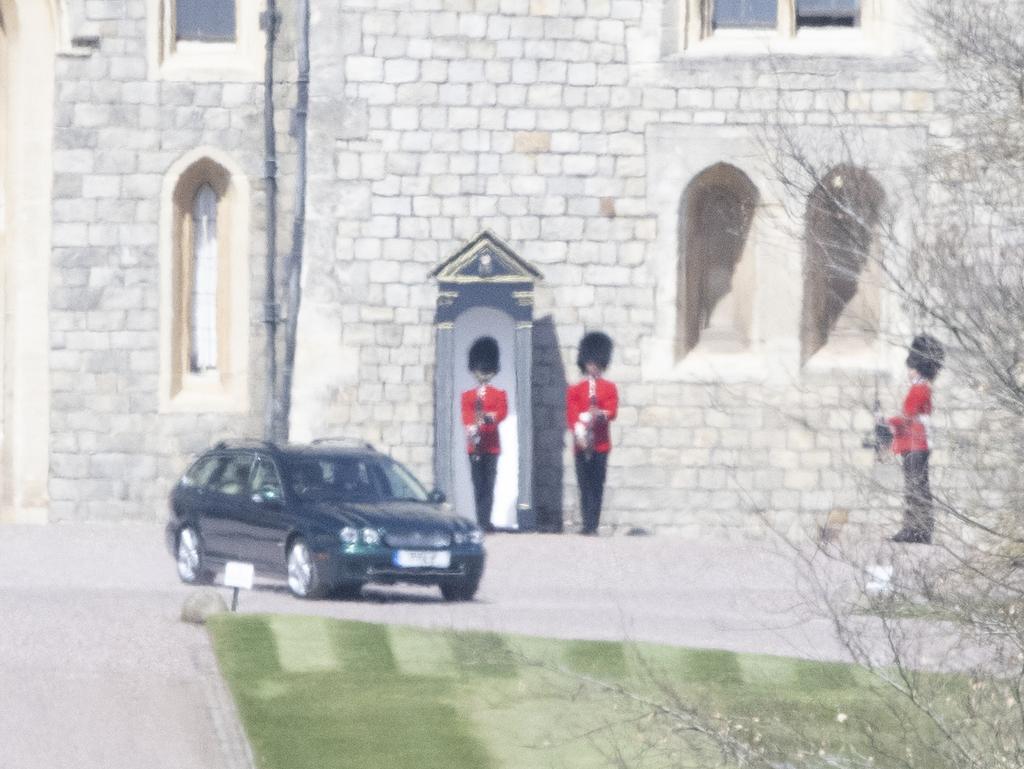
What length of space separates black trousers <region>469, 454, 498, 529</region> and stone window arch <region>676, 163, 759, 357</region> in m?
2.19

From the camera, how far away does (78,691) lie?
43.5 feet

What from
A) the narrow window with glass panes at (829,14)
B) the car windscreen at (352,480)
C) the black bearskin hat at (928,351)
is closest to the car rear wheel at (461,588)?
the car windscreen at (352,480)

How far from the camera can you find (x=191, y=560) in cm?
1811

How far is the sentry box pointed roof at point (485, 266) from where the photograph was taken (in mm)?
21922

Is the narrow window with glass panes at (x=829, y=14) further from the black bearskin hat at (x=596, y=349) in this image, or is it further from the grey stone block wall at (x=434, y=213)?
the black bearskin hat at (x=596, y=349)

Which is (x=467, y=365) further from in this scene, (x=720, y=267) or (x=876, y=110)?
(x=876, y=110)

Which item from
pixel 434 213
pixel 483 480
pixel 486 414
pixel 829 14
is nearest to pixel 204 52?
pixel 434 213

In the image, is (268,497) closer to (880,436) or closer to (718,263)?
(718,263)

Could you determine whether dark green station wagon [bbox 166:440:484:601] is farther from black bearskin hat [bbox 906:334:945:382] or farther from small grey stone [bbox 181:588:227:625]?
black bearskin hat [bbox 906:334:945:382]

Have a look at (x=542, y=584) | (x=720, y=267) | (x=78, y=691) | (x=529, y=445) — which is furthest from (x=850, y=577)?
(x=720, y=267)

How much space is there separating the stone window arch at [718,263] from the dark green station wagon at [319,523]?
18.2 ft

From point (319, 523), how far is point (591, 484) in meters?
5.83

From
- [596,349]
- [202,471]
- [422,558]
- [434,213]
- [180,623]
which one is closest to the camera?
[180,623]

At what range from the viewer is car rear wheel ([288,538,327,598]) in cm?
1678
